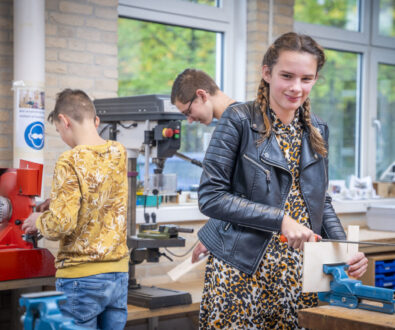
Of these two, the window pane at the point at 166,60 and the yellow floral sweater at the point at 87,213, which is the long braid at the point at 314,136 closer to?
the yellow floral sweater at the point at 87,213

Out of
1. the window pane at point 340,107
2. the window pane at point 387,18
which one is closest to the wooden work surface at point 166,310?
the window pane at point 340,107

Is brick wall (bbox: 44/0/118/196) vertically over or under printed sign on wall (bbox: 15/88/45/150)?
over

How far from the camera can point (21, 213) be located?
7.71 feet

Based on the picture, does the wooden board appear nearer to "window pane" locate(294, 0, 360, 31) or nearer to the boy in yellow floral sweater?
the boy in yellow floral sweater

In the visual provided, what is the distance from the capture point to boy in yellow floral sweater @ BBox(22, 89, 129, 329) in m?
2.00

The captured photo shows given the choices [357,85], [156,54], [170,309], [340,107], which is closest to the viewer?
[170,309]

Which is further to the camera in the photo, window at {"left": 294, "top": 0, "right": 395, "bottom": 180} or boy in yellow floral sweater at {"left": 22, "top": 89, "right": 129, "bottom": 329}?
window at {"left": 294, "top": 0, "right": 395, "bottom": 180}

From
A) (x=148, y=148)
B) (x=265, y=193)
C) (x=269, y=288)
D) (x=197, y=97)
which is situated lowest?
(x=269, y=288)

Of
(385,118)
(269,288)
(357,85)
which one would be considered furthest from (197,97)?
(385,118)

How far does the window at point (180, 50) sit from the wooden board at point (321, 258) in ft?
6.51

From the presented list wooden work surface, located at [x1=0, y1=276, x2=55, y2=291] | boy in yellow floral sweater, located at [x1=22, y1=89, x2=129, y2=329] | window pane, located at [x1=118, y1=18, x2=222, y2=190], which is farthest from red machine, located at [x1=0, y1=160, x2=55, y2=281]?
window pane, located at [x1=118, y1=18, x2=222, y2=190]

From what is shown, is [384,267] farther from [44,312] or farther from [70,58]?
[44,312]

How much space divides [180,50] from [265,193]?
2472 millimetres

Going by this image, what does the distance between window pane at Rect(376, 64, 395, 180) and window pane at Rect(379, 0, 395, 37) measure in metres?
0.29
